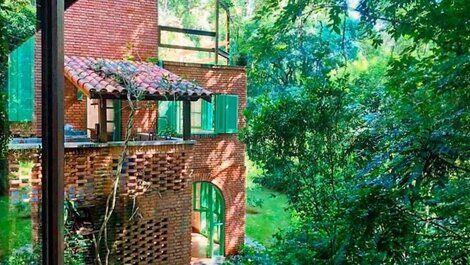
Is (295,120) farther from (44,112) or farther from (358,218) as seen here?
(44,112)

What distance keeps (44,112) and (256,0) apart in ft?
41.8

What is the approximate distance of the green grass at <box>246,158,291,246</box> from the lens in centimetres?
942

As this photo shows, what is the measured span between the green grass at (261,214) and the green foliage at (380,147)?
4.98m

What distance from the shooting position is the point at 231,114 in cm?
760

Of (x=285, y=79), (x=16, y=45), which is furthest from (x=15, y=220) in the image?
(x=285, y=79)

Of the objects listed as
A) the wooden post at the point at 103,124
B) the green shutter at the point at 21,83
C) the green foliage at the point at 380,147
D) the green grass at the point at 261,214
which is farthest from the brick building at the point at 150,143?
the green shutter at the point at 21,83

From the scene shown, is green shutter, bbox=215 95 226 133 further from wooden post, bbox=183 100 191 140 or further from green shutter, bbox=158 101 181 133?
wooden post, bbox=183 100 191 140

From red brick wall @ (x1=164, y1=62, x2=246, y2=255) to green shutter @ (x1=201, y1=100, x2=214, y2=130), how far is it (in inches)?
9.3

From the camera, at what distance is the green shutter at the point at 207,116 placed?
24.6ft

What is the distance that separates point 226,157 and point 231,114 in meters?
0.80

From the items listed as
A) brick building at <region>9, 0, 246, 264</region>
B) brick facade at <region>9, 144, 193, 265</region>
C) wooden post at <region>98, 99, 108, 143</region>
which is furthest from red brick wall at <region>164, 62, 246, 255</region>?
wooden post at <region>98, 99, 108, 143</region>

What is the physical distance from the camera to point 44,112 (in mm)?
718

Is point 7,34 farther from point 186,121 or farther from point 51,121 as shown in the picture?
point 186,121

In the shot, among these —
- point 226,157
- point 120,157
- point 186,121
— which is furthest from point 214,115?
point 120,157
